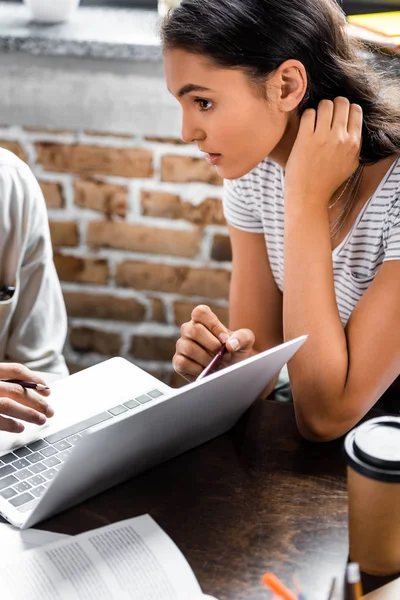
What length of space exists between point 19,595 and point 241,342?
507 millimetres

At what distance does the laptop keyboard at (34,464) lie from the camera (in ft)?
2.68

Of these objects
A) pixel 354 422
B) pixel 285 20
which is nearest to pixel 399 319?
pixel 354 422

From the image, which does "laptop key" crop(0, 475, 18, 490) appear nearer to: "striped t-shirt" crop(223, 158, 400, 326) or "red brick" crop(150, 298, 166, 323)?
"striped t-shirt" crop(223, 158, 400, 326)

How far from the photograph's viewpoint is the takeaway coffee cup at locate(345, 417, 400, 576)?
69cm

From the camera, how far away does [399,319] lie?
1.04 m

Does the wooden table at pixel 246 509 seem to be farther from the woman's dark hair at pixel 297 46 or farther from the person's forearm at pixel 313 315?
the woman's dark hair at pixel 297 46

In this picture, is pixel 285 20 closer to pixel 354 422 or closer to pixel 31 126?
pixel 354 422

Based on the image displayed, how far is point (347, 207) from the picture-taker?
1251 mm

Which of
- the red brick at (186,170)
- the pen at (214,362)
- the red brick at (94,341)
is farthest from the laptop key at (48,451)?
the red brick at (94,341)

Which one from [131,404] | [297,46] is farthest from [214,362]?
[297,46]

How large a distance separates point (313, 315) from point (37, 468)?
1.41 ft

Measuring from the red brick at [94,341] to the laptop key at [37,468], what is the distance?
3.81ft

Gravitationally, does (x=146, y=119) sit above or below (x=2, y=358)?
above

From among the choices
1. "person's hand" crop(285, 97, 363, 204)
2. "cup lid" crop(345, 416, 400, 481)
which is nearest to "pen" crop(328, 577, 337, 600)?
"cup lid" crop(345, 416, 400, 481)
